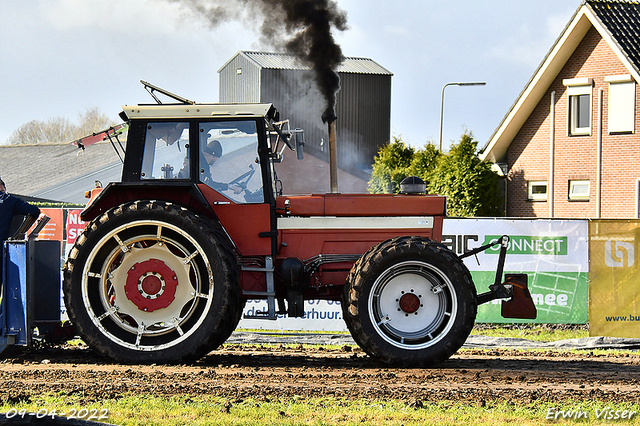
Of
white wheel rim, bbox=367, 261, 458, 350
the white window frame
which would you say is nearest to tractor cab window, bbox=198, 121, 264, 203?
white wheel rim, bbox=367, 261, 458, 350

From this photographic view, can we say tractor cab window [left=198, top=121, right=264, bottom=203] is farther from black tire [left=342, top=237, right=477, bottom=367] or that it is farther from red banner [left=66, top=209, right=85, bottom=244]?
red banner [left=66, top=209, right=85, bottom=244]

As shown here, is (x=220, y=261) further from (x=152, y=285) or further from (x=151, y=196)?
(x=151, y=196)

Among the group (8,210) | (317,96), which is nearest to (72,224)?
(8,210)

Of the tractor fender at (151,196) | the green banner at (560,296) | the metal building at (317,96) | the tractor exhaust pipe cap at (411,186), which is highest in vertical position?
the metal building at (317,96)

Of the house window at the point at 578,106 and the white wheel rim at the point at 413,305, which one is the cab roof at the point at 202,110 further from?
the house window at the point at 578,106

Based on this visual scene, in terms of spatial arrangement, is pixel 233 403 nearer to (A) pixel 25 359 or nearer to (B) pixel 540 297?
(A) pixel 25 359

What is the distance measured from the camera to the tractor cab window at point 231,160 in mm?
7262

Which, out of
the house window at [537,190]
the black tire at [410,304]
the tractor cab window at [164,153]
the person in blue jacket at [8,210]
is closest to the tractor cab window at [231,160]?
the tractor cab window at [164,153]

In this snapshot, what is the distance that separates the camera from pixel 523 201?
77.8 ft

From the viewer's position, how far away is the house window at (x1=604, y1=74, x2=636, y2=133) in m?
20.8

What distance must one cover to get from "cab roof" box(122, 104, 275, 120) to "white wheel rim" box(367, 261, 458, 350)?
2.03m

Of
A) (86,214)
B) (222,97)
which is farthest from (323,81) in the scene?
(222,97)

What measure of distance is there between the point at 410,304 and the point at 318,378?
1199mm

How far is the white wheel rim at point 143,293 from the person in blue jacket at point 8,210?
1252 mm
